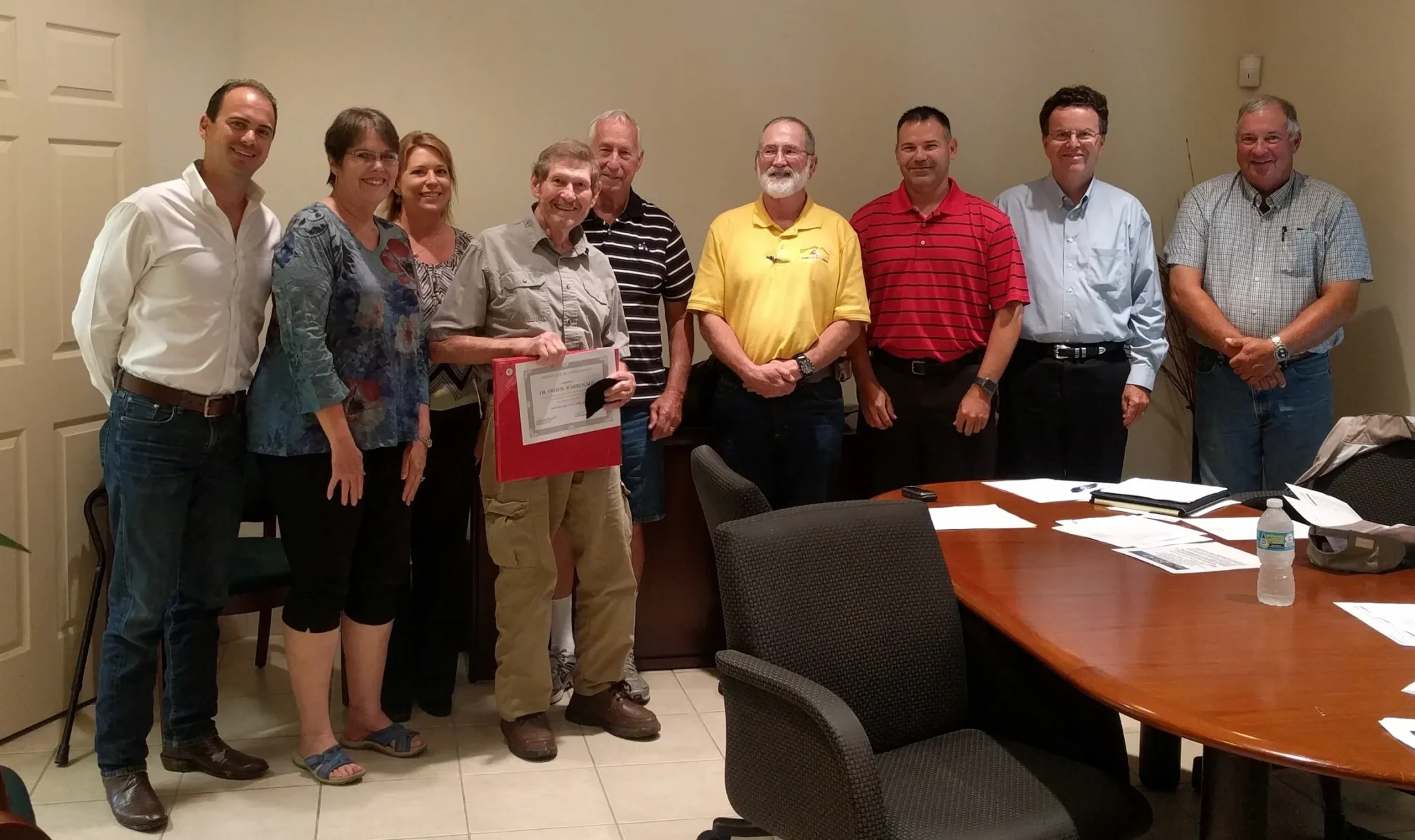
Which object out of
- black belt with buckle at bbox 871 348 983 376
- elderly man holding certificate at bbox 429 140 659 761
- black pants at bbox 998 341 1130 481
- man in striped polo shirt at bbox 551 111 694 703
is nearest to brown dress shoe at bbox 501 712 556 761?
elderly man holding certificate at bbox 429 140 659 761

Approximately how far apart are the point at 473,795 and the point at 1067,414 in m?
2.21

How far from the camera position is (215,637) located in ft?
10.3

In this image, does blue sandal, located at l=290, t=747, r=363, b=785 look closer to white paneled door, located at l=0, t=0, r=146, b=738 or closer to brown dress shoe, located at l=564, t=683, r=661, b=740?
brown dress shoe, located at l=564, t=683, r=661, b=740

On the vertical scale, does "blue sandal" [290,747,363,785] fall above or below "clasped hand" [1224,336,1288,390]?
below

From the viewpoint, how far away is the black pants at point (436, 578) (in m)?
3.48

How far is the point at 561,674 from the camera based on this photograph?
369 cm

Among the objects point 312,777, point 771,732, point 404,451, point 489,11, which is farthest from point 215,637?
point 489,11

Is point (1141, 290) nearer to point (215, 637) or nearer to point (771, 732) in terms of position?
point (771, 732)

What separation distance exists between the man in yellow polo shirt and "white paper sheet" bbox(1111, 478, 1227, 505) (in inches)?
37.7

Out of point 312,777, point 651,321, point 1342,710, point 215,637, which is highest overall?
point 651,321

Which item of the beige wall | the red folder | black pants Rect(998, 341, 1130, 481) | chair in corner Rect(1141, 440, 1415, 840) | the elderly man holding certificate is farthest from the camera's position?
the beige wall

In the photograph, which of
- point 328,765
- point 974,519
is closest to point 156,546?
point 328,765

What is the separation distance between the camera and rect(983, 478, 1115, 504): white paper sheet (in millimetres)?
3014

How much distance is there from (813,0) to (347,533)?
2774 mm
